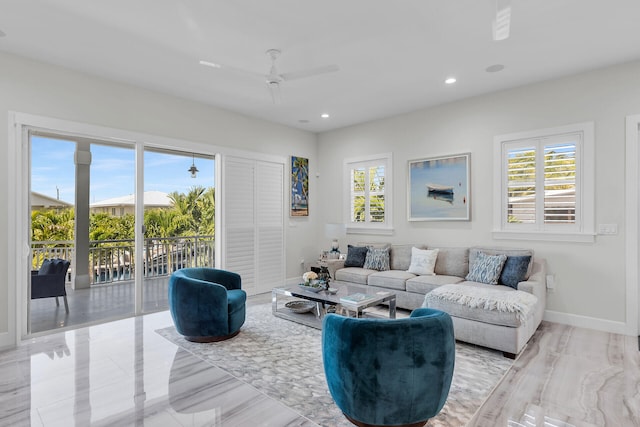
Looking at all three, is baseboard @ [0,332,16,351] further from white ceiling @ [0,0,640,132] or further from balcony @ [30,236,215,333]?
white ceiling @ [0,0,640,132]

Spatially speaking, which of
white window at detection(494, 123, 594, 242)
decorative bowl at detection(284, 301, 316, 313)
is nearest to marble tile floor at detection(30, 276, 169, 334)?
decorative bowl at detection(284, 301, 316, 313)

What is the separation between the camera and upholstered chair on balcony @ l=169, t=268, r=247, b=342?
3309 millimetres

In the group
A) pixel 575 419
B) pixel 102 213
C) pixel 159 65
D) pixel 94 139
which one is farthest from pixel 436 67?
pixel 102 213

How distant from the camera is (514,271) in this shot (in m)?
3.78

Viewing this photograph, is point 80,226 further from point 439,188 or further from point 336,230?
point 439,188

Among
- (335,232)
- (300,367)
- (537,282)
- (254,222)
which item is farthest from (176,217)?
(537,282)

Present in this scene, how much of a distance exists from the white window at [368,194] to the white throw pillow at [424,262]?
35.2 inches

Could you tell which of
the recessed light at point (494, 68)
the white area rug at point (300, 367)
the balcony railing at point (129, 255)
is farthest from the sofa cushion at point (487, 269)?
the balcony railing at point (129, 255)

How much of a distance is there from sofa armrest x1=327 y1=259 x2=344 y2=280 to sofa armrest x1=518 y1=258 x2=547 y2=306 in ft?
8.47

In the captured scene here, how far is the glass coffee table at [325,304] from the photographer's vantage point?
3.38 metres

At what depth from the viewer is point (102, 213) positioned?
16.7 feet

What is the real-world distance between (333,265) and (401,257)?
1.08m

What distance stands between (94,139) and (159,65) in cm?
129

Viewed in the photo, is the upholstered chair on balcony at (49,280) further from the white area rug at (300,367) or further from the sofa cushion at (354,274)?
the sofa cushion at (354,274)
